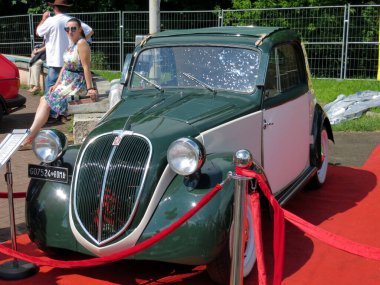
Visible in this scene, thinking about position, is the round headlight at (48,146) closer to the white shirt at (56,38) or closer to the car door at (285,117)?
the car door at (285,117)

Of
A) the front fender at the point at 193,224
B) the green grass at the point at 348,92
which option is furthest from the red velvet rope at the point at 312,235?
the green grass at the point at 348,92

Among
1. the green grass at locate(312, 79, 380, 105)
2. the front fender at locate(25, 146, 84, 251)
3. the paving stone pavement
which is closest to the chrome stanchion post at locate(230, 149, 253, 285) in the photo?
the front fender at locate(25, 146, 84, 251)

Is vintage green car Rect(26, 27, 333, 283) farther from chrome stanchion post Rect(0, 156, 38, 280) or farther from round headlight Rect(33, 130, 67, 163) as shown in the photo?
chrome stanchion post Rect(0, 156, 38, 280)

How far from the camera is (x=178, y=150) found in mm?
4074

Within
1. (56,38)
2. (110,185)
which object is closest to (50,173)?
(110,185)

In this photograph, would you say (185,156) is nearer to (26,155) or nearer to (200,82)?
(200,82)

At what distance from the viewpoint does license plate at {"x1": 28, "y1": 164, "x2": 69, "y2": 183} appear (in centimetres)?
441

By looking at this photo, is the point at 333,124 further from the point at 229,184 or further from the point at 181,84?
the point at 229,184

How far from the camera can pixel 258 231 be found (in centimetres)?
353

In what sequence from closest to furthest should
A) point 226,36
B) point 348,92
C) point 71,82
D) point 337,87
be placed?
point 226,36 → point 71,82 → point 348,92 → point 337,87

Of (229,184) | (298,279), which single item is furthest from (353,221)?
(229,184)

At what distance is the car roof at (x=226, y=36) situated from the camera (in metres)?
5.38

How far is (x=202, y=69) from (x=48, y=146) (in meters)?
1.60

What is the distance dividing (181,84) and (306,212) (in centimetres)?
190
